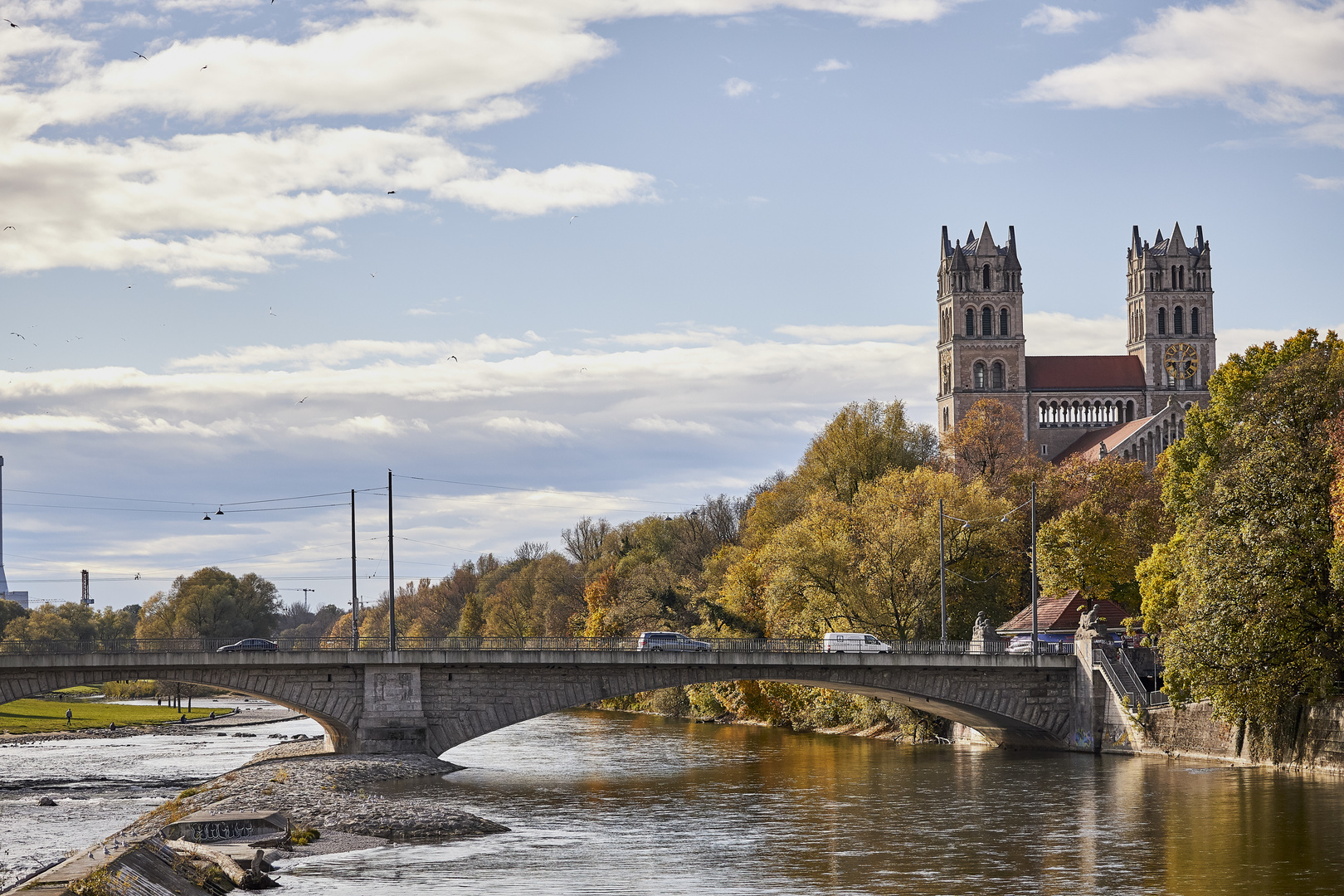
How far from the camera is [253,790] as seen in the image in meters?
49.1

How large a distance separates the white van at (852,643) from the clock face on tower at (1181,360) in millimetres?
100647

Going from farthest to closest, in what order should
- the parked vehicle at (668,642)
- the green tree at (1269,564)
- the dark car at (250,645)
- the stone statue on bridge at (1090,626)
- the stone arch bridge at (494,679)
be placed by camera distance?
1. the parked vehicle at (668,642)
2. the dark car at (250,645)
3. the stone statue on bridge at (1090,626)
4. the stone arch bridge at (494,679)
5. the green tree at (1269,564)

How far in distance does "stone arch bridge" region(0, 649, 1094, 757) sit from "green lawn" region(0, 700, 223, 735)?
36.0m

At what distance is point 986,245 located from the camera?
535 feet

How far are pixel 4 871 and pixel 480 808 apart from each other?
16.4 m

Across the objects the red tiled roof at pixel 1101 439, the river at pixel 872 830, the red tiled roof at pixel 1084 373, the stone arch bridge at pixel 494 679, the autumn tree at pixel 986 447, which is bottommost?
the river at pixel 872 830

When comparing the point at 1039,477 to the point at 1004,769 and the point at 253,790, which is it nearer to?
the point at 1004,769

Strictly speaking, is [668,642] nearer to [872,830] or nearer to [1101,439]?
[872,830]

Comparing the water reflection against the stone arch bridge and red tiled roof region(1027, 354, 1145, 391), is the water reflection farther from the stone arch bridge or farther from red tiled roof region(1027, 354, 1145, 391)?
red tiled roof region(1027, 354, 1145, 391)

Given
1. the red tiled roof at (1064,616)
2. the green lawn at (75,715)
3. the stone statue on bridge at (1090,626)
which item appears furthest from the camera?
the green lawn at (75,715)

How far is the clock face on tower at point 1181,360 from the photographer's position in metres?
159

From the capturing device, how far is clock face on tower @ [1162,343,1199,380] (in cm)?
15866

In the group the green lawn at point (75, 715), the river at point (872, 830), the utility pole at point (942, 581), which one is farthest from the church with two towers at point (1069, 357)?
the river at point (872, 830)

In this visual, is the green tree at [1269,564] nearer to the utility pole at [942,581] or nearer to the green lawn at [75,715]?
the utility pole at [942,581]
